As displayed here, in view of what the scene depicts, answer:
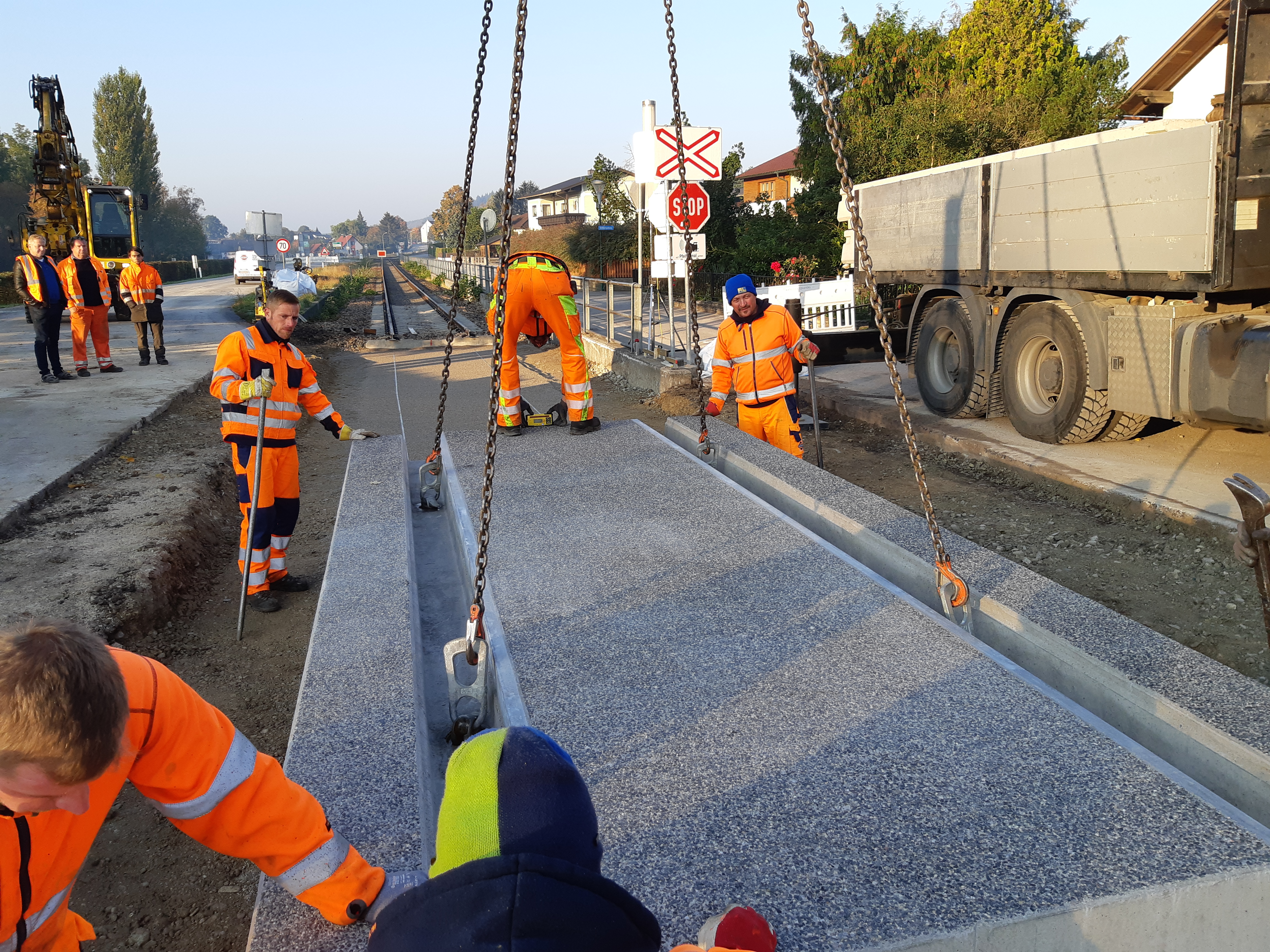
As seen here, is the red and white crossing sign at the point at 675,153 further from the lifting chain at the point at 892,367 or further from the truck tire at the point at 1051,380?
the lifting chain at the point at 892,367

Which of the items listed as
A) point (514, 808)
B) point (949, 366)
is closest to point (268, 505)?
point (514, 808)

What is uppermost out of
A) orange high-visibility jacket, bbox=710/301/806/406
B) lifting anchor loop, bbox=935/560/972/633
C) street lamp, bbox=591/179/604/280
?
street lamp, bbox=591/179/604/280

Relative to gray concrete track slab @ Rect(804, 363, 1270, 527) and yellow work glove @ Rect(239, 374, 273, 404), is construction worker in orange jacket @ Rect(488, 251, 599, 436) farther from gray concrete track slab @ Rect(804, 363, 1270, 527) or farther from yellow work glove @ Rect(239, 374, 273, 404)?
gray concrete track slab @ Rect(804, 363, 1270, 527)

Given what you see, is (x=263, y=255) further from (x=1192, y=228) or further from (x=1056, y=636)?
(x=1056, y=636)

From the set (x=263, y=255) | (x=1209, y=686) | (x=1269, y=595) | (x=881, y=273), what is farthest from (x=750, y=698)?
(x=263, y=255)

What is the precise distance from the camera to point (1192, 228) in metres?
6.24

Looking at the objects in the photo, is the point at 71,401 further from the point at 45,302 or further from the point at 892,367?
the point at 892,367

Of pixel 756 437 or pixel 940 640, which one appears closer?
pixel 940 640

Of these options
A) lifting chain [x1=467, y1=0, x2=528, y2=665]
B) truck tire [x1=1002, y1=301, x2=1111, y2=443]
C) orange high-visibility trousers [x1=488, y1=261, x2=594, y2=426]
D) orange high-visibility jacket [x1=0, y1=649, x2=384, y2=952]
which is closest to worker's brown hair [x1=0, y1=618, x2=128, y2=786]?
orange high-visibility jacket [x1=0, y1=649, x2=384, y2=952]

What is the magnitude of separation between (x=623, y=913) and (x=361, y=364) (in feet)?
56.6

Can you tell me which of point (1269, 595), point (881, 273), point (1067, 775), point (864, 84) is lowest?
point (1067, 775)

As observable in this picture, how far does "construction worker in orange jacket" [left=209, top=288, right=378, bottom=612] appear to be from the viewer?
5309 mm

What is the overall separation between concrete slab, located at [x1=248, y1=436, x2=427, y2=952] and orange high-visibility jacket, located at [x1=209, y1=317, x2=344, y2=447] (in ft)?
3.81

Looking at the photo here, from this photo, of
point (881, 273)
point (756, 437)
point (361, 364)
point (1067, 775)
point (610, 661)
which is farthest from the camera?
point (361, 364)
